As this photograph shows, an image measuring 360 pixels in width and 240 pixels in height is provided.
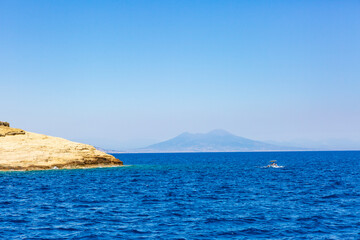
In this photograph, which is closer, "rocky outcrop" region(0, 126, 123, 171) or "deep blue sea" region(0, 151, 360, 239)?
"deep blue sea" region(0, 151, 360, 239)

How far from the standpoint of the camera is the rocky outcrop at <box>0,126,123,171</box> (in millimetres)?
84938

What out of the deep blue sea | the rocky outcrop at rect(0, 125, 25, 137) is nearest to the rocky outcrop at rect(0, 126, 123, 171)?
the rocky outcrop at rect(0, 125, 25, 137)

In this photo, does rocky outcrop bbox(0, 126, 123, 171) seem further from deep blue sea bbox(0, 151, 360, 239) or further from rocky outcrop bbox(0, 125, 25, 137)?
deep blue sea bbox(0, 151, 360, 239)

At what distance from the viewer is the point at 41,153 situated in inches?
3501

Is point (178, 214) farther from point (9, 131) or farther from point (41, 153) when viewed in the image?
point (9, 131)

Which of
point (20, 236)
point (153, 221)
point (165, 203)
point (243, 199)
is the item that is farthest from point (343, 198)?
point (20, 236)

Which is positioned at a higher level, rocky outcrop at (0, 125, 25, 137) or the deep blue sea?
rocky outcrop at (0, 125, 25, 137)

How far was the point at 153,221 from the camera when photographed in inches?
1166

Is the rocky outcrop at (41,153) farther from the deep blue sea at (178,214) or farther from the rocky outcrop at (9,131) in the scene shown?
the deep blue sea at (178,214)

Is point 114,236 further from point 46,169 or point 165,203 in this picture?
point 46,169

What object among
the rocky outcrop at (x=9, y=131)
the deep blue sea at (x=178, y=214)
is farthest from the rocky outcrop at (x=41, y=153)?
the deep blue sea at (x=178, y=214)

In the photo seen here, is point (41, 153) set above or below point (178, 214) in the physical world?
above

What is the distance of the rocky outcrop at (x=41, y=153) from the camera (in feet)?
279

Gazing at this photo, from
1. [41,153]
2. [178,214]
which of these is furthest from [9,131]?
[178,214]
